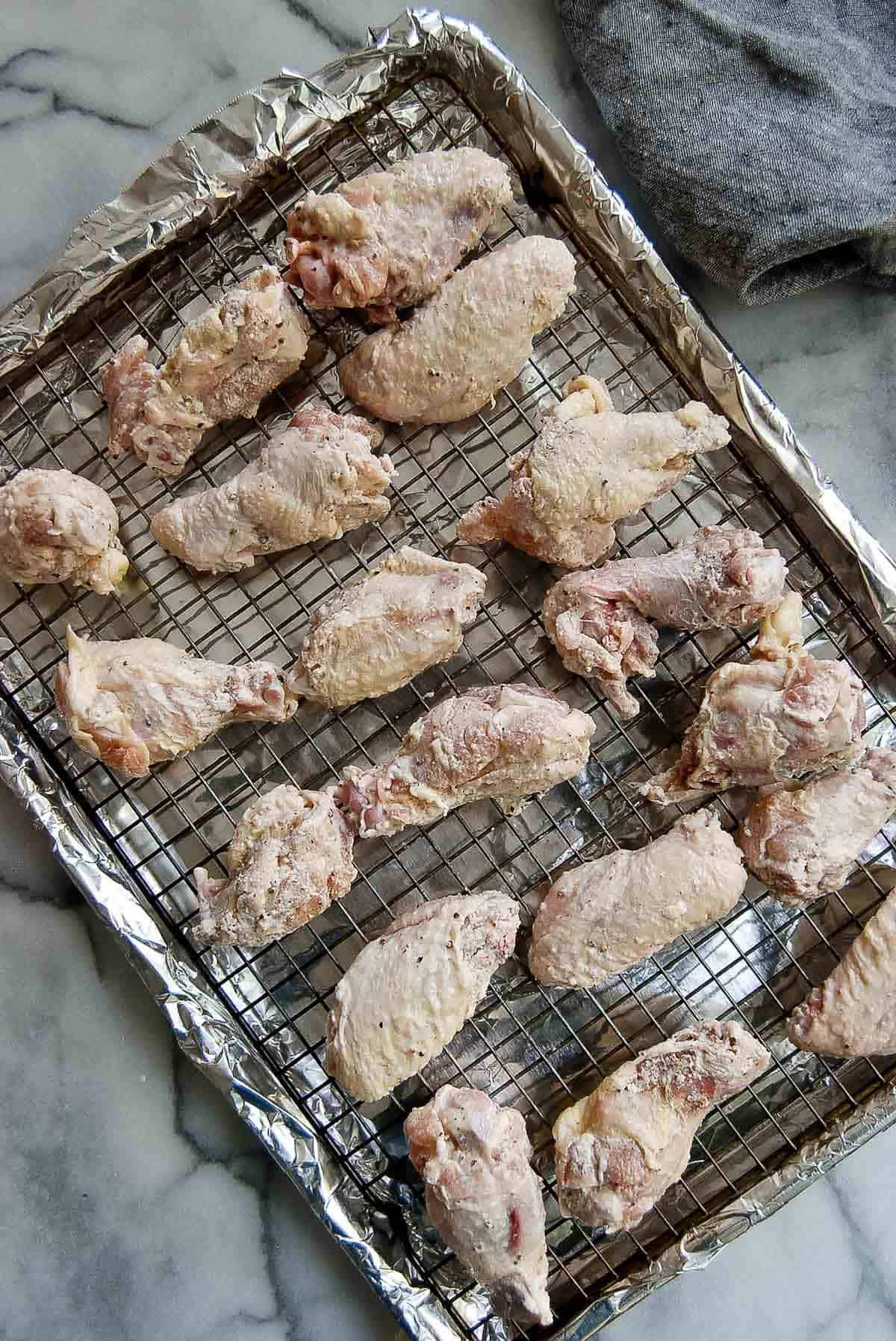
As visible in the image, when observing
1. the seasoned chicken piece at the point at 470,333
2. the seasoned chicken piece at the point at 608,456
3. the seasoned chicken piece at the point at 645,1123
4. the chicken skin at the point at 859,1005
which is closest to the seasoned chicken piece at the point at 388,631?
the seasoned chicken piece at the point at 608,456

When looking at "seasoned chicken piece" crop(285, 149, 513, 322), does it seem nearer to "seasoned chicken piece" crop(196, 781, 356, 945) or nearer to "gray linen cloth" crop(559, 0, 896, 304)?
"gray linen cloth" crop(559, 0, 896, 304)

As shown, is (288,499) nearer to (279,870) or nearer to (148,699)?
(148,699)

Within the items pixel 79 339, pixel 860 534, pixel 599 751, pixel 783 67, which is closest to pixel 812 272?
pixel 783 67

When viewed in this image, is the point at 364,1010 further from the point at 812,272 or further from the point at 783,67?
the point at 783,67

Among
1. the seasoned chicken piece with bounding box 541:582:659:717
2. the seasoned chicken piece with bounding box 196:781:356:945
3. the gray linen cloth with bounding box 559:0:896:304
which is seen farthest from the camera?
the gray linen cloth with bounding box 559:0:896:304

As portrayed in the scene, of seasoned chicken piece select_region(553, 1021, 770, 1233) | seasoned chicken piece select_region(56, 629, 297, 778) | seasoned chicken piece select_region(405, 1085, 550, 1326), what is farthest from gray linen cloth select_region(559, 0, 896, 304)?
seasoned chicken piece select_region(405, 1085, 550, 1326)

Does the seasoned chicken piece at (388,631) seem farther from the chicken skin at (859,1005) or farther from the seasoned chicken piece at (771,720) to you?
the chicken skin at (859,1005)

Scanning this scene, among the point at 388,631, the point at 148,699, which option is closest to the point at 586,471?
the point at 388,631
